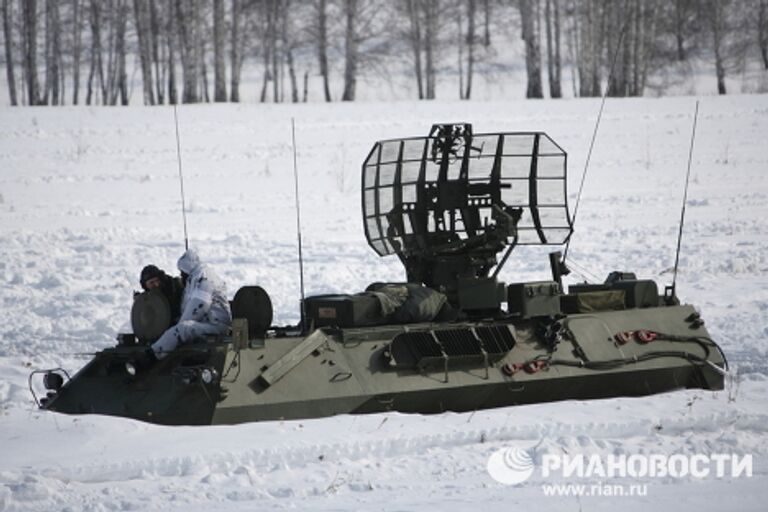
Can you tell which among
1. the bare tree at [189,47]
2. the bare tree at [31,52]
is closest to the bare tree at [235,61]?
the bare tree at [189,47]

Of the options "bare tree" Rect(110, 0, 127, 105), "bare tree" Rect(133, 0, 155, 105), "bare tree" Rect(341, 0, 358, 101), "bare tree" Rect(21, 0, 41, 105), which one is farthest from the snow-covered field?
"bare tree" Rect(110, 0, 127, 105)

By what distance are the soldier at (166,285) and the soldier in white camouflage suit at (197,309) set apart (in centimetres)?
11

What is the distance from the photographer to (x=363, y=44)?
60656mm

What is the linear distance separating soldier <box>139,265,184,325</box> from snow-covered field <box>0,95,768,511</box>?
4.14 ft

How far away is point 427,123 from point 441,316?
23.9 m

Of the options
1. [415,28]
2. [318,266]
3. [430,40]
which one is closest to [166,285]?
[318,266]

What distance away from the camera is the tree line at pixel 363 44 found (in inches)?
1924

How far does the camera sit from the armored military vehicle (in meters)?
11.5

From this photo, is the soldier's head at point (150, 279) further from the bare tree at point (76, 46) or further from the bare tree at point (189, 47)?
the bare tree at point (76, 46)

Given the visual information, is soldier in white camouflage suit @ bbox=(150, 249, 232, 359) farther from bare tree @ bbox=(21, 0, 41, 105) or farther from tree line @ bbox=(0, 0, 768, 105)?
bare tree @ bbox=(21, 0, 41, 105)

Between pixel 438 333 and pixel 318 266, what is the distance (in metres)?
9.12

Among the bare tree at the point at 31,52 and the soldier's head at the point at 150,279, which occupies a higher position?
the bare tree at the point at 31,52

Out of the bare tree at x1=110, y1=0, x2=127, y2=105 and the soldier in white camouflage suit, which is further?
the bare tree at x1=110, y1=0, x2=127, y2=105

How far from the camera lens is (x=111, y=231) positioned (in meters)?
23.1
